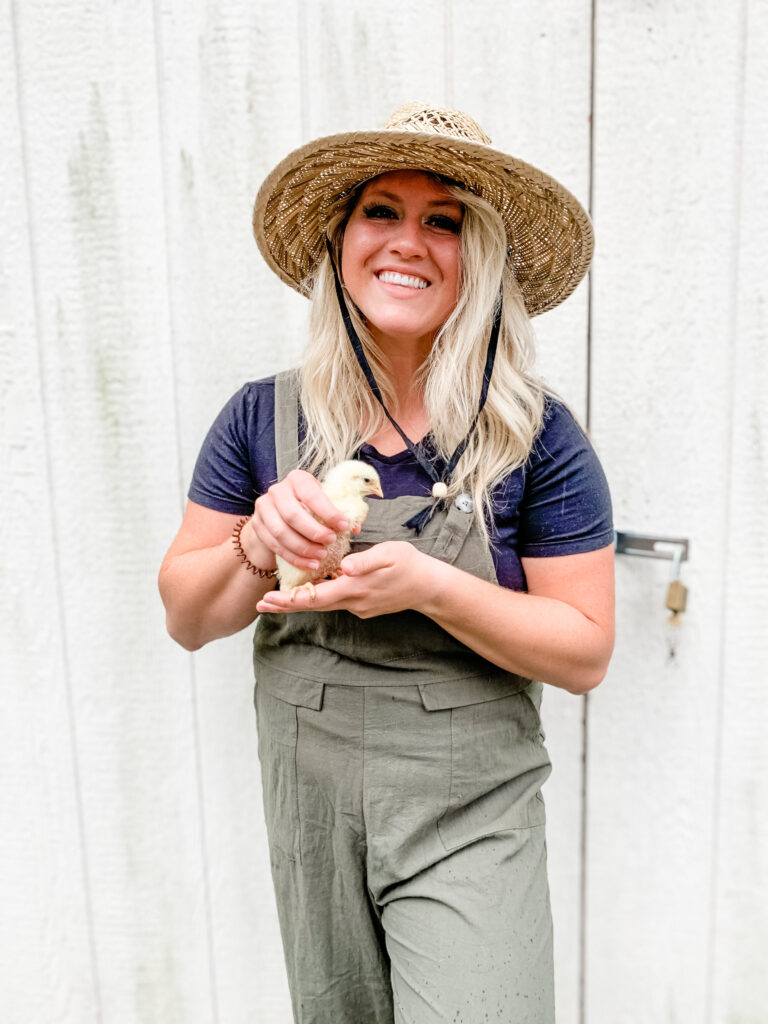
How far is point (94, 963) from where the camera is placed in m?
1.97

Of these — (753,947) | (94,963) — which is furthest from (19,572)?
(753,947)

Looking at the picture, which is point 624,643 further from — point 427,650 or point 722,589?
point 427,650

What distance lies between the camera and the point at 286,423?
129 centimetres

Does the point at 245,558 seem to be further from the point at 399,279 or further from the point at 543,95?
the point at 543,95

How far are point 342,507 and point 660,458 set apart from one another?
0.81 metres

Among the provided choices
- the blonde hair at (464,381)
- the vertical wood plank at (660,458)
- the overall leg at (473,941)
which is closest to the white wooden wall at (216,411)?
the vertical wood plank at (660,458)

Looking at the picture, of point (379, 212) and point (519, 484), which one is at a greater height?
point (379, 212)

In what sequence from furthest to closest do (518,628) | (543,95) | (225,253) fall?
(225,253)
(543,95)
(518,628)

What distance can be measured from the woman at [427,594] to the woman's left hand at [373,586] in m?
0.03

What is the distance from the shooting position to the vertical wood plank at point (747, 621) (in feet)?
4.93

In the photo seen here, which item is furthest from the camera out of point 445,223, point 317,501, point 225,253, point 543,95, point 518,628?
point 225,253

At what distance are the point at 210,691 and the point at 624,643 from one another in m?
0.88

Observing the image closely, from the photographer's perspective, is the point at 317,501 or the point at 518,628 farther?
the point at 518,628

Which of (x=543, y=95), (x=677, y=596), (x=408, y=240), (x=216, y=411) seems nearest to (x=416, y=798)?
(x=677, y=596)
